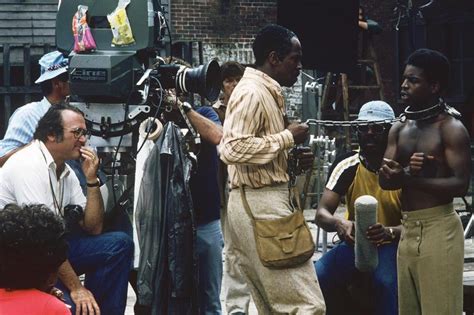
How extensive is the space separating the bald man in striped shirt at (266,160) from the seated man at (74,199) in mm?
866

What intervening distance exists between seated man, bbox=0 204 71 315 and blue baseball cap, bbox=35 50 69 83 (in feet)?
10.8

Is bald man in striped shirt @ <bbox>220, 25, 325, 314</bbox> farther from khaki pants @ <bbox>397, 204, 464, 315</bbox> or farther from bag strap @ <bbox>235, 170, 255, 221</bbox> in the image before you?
khaki pants @ <bbox>397, 204, 464, 315</bbox>

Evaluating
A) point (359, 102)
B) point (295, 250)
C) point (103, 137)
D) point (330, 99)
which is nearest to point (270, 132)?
point (295, 250)

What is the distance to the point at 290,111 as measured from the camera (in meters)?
20.1

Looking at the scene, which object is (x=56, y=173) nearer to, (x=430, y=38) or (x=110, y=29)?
(x=110, y=29)

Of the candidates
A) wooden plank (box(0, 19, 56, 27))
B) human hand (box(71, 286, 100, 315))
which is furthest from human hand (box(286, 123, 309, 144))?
wooden plank (box(0, 19, 56, 27))

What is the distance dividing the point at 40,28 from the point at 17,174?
517 inches

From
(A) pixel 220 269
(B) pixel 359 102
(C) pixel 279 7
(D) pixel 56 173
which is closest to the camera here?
(D) pixel 56 173

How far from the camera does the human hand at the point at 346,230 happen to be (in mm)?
7152

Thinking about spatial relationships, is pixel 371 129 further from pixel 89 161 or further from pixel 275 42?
pixel 89 161

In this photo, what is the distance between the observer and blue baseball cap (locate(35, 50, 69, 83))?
7.92 m

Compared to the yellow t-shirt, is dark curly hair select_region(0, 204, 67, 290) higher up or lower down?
higher up

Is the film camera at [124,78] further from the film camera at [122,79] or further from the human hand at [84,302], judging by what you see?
the human hand at [84,302]

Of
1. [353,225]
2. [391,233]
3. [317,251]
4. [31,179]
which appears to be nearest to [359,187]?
[353,225]
